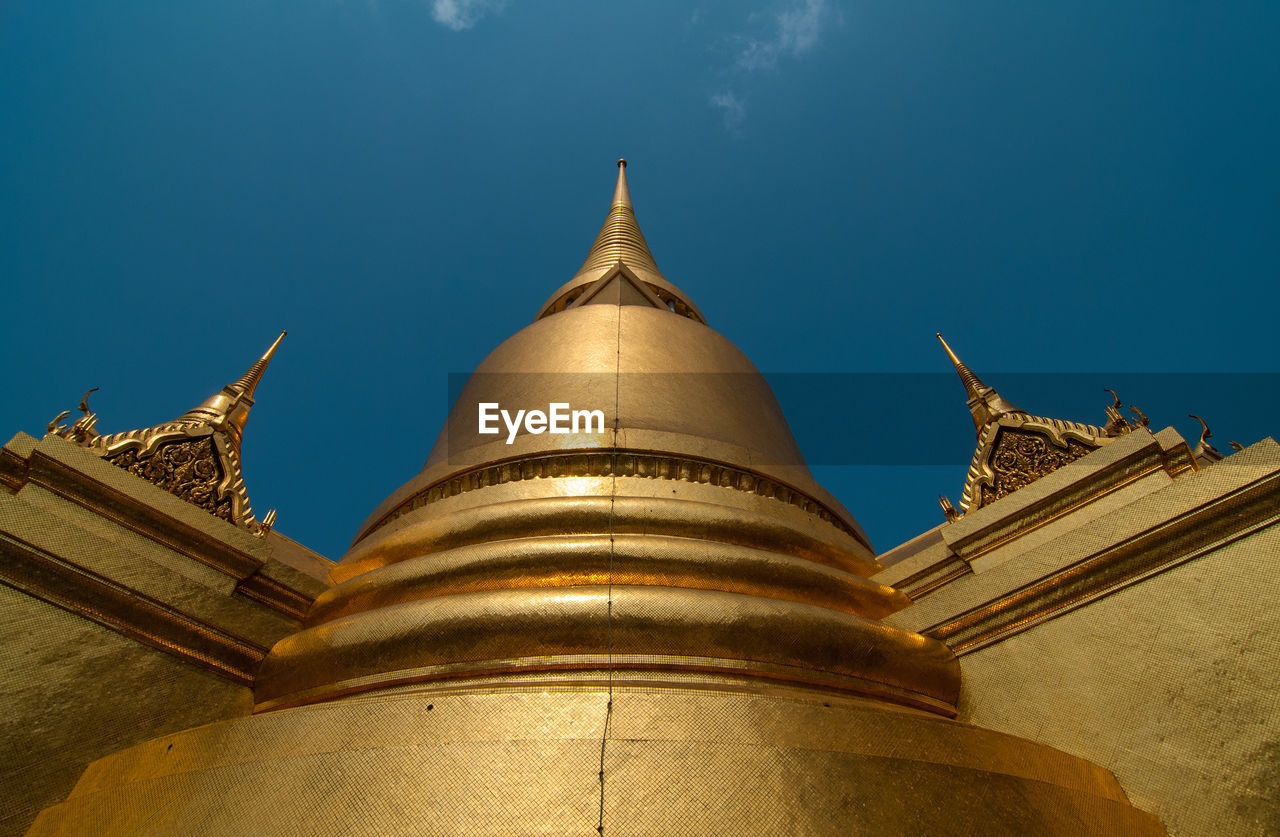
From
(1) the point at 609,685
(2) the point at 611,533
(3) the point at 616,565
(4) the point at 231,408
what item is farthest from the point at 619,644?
(4) the point at 231,408

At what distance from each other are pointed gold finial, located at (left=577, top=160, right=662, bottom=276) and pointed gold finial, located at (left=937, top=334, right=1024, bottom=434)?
15.8 feet

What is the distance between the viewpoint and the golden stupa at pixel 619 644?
2404mm

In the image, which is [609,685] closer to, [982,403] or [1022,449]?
[1022,449]

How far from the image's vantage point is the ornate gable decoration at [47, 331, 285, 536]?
14.2ft

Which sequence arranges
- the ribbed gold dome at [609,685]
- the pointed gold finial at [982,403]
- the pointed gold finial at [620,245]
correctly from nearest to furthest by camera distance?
the ribbed gold dome at [609,685]
the pointed gold finial at [982,403]
the pointed gold finial at [620,245]

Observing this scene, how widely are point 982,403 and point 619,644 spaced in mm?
4016

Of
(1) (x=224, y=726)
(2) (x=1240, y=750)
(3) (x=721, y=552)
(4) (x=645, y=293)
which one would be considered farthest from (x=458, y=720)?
(4) (x=645, y=293)

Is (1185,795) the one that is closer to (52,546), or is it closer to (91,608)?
(91,608)

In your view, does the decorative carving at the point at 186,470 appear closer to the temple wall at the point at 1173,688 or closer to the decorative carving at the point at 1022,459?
the temple wall at the point at 1173,688

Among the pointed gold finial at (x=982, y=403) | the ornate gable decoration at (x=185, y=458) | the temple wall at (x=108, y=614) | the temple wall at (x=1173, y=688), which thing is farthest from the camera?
the pointed gold finial at (x=982, y=403)

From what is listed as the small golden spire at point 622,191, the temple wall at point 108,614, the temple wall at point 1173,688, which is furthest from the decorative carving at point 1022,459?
the small golden spire at point 622,191

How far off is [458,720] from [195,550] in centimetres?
239

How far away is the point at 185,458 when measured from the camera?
470 cm

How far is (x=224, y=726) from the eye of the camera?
285cm
